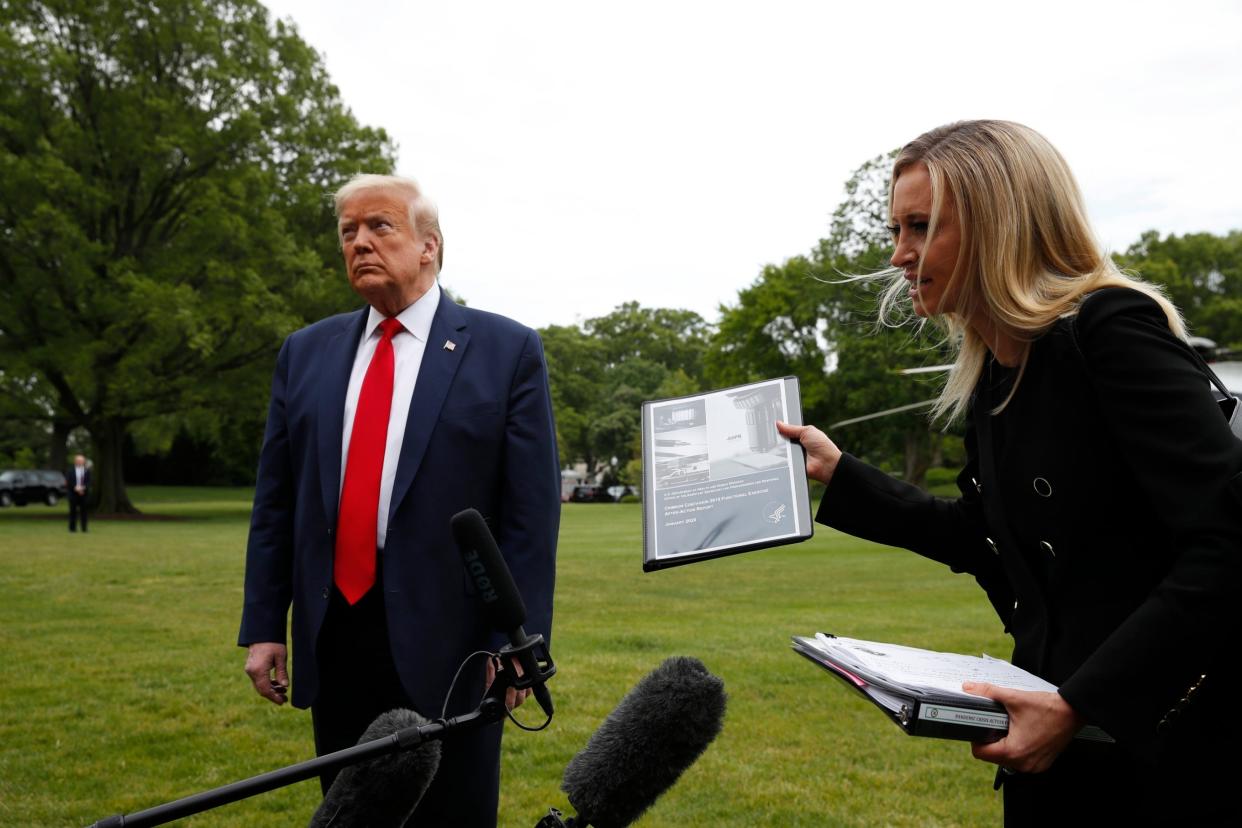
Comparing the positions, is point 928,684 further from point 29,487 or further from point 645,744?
point 29,487

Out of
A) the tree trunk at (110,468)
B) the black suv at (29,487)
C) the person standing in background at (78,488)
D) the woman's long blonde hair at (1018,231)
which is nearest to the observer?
the woman's long blonde hair at (1018,231)

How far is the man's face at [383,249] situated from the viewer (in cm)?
359

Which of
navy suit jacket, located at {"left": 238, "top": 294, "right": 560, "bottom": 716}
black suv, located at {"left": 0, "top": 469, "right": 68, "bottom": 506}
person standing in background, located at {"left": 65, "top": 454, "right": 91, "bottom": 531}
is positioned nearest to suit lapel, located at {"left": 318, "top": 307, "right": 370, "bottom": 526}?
navy suit jacket, located at {"left": 238, "top": 294, "right": 560, "bottom": 716}

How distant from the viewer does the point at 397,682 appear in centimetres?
338

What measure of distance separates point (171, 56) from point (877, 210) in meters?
30.8

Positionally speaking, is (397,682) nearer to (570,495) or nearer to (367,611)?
(367,611)

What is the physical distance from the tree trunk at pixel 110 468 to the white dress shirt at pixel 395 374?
37.3 m

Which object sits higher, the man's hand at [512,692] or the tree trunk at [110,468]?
the tree trunk at [110,468]

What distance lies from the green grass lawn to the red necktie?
8.51 feet

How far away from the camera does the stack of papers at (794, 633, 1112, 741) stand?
180cm

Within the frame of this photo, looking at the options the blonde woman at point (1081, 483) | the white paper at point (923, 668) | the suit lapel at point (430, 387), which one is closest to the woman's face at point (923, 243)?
the blonde woman at point (1081, 483)

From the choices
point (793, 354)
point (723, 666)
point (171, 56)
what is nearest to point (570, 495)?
point (793, 354)

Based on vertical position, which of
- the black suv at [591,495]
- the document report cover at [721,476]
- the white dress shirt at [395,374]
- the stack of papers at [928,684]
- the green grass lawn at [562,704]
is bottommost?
the green grass lawn at [562,704]

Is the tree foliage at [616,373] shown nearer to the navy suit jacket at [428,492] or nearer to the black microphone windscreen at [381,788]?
the navy suit jacket at [428,492]
